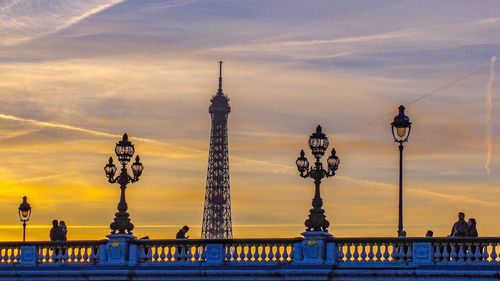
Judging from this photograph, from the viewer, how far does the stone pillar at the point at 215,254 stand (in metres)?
71.6

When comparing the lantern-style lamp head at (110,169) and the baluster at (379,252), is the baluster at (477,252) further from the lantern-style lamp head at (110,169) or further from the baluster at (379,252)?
the lantern-style lamp head at (110,169)

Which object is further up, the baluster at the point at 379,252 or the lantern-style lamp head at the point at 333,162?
the lantern-style lamp head at the point at 333,162

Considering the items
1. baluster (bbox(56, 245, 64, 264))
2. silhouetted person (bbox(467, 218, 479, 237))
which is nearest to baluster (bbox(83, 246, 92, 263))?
baluster (bbox(56, 245, 64, 264))

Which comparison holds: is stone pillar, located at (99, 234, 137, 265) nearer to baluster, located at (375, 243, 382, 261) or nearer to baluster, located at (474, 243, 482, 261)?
baluster, located at (375, 243, 382, 261)

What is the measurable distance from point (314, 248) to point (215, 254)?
374cm

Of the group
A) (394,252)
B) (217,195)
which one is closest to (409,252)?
(394,252)

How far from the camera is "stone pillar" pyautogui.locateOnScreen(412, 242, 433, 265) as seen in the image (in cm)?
6775

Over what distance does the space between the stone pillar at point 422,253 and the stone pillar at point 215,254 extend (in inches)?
279

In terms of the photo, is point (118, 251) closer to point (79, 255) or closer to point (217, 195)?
point (79, 255)

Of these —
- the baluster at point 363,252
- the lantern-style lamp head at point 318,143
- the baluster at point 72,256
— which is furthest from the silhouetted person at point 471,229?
the baluster at point 72,256

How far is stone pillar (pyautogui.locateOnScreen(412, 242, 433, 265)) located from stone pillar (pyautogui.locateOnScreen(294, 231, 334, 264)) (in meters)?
3.02

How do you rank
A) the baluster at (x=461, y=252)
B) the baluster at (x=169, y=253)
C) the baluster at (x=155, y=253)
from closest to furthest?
the baluster at (x=461, y=252), the baluster at (x=169, y=253), the baluster at (x=155, y=253)

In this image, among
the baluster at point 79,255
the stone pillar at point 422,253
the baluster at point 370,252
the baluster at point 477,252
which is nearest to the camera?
the baluster at point 477,252

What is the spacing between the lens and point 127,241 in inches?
2901
